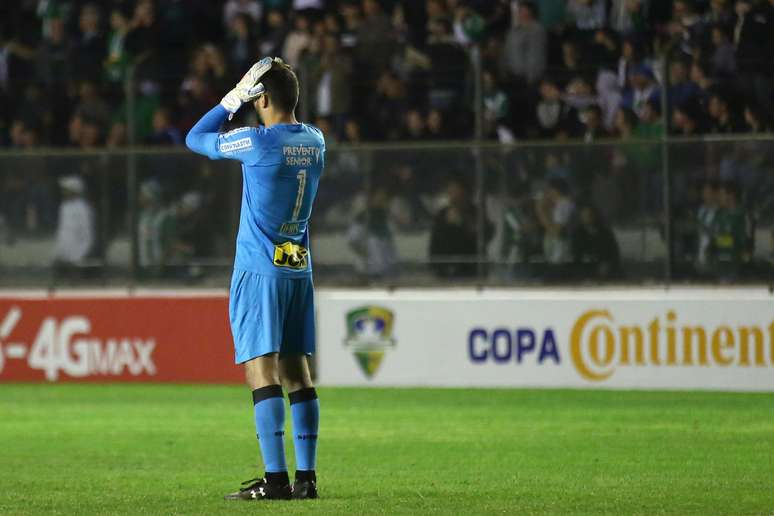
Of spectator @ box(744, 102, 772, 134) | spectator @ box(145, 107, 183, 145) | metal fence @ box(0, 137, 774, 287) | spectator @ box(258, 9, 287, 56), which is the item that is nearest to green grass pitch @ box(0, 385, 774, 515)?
metal fence @ box(0, 137, 774, 287)

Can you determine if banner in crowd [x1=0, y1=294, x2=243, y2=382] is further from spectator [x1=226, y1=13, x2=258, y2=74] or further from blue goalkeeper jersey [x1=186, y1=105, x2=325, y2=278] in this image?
blue goalkeeper jersey [x1=186, y1=105, x2=325, y2=278]

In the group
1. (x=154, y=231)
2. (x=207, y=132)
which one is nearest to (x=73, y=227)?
(x=154, y=231)

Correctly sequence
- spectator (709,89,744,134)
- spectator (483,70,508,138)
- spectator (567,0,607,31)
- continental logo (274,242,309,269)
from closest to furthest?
continental logo (274,242,309,269)
spectator (709,89,744,134)
spectator (483,70,508,138)
spectator (567,0,607,31)

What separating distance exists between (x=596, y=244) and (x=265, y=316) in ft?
22.9

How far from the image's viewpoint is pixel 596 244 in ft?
48.4

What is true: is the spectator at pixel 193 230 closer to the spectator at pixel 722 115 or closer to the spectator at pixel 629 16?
the spectator at pixel 629 16

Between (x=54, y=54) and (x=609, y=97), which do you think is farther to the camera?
(x=54, y=54)

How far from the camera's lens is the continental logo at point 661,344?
1424cm

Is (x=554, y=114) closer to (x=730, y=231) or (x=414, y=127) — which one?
(x=414, y=127)

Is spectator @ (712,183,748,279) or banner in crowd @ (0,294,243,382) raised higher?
spectator @ (712,183,748,279)

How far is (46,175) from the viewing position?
635 inches

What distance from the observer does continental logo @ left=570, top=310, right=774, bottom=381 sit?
14242 mm

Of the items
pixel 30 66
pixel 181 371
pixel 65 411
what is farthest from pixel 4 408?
pixel 30 66

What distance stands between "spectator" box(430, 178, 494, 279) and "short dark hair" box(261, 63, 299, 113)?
683 centimetres
